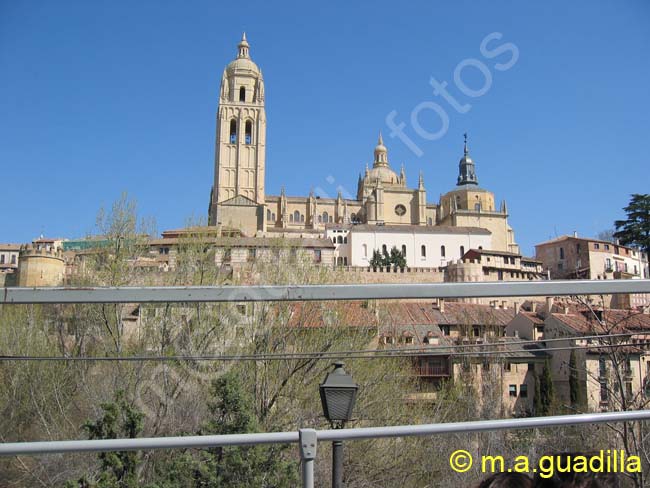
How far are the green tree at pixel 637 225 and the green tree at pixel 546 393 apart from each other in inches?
1604

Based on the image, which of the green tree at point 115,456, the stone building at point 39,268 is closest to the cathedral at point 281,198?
the stone building at point 39,268

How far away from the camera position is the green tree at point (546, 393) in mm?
19575

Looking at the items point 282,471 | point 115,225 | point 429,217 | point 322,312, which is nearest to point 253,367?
point 322,312

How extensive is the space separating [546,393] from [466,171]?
3090 inches

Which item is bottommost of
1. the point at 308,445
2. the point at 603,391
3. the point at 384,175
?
the point at 603,391

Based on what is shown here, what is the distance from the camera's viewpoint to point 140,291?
2.51m

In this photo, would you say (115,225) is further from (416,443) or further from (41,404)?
(416,443)

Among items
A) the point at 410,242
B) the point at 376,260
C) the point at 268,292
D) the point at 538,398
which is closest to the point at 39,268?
the point at 376,260

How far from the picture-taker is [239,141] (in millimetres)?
78875

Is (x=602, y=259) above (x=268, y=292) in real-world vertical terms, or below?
above

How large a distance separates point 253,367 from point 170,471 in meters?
4.88

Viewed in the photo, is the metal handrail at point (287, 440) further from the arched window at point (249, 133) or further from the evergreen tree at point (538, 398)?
the arched window at point (249, 133)

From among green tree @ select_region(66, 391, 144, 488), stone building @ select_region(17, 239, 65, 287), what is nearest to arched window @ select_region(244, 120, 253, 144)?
stone building @ select_region(17, 239, 65, 287)

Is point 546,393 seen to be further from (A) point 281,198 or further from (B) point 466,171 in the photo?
(B) point 466,171
